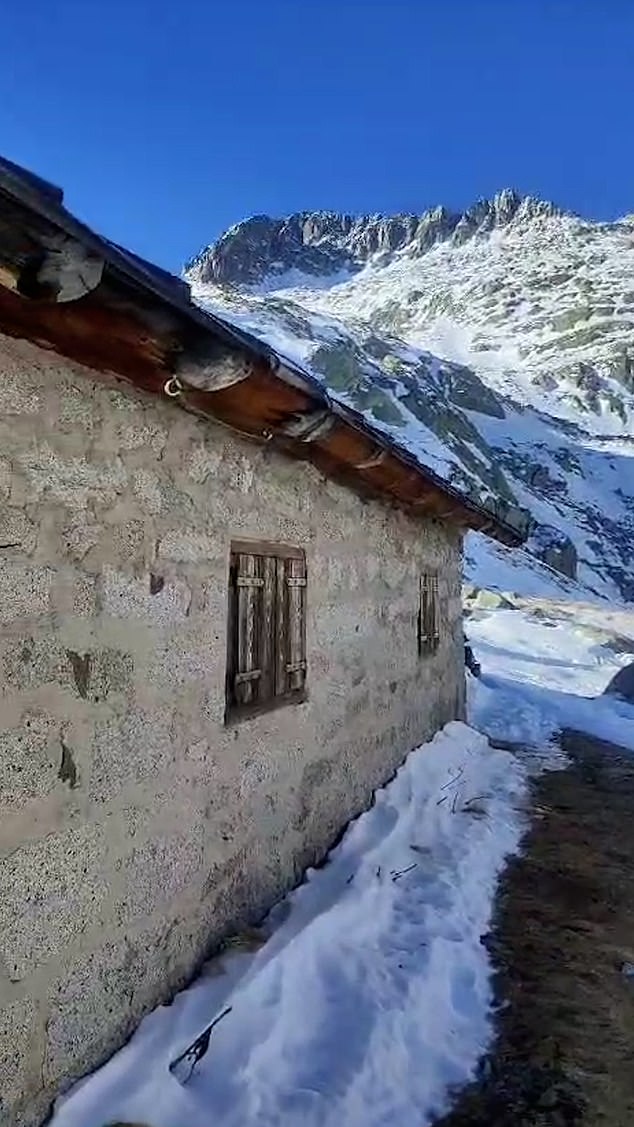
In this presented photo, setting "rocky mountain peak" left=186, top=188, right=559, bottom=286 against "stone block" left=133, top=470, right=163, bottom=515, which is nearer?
"stone block" left=133, top=470, right=163, bottom=515

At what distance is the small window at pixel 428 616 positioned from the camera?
720 cm

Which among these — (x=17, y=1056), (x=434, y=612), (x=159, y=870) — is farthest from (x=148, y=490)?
(x=434, y=612)

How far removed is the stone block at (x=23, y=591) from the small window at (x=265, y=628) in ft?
4.14

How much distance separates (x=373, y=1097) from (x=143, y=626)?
172 cm

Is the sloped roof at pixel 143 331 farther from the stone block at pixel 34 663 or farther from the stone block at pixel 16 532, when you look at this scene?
the stone block at pixel 34 663

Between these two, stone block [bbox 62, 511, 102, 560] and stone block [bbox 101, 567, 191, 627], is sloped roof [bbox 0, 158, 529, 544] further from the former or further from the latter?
stone block [bbox 101, 567, 191, 627]

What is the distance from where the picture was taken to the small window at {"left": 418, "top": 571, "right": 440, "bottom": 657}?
7203 millimetres

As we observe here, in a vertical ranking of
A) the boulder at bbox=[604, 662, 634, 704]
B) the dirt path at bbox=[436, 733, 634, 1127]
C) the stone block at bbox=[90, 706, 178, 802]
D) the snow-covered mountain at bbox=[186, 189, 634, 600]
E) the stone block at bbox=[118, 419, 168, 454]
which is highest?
the snow-covered mountain at bbox=[186, 189, 634, 600]

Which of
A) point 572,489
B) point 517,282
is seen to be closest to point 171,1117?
point 572,489

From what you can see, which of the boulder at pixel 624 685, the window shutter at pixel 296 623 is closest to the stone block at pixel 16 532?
the window shutter at pixel 296 623

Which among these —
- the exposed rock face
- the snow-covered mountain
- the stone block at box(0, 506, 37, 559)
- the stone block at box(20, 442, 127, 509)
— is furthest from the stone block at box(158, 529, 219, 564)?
the exposed rock face

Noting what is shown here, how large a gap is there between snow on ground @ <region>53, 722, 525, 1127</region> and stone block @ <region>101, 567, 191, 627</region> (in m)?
1.36

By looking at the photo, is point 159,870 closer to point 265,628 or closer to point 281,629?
point 265,628

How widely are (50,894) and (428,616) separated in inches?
211
